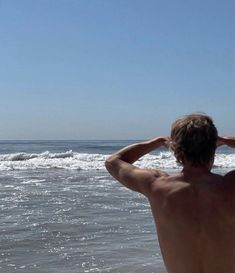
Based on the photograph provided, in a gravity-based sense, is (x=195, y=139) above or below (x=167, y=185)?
above

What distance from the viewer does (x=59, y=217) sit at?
31.5 feet

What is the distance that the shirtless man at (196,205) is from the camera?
2283 mm

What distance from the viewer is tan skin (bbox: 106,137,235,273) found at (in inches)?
89.9

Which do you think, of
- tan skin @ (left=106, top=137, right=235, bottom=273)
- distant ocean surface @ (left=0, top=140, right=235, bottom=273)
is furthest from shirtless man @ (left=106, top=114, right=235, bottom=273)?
distant ocean surface @ (left=0, top=140, right=235, bottom=273)

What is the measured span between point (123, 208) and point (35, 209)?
5.91 feet

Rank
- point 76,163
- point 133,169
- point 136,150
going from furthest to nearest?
point 76,163, point 136,150, point 133,169

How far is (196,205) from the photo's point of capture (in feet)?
7.53

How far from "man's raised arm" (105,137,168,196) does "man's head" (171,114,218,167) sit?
20 centimetres

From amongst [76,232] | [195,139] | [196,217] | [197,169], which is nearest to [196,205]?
[196,217]

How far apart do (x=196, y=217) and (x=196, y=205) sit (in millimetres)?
53

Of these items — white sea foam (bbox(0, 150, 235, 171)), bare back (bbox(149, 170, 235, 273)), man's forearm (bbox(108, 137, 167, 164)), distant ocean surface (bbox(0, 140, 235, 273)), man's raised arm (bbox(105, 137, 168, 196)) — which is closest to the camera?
bare back (bbox(149, 170, 235, 273))

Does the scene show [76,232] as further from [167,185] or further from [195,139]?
[195,139]

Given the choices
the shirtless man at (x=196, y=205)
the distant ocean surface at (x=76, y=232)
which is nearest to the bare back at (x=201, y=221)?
the shirtless man at (x=196, y=205)

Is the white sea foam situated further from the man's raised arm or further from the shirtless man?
the shirtless man
